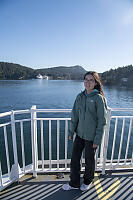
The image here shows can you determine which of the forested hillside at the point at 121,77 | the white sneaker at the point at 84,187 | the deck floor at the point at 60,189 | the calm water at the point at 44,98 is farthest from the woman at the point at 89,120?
the forested hillside at the point at 121,77

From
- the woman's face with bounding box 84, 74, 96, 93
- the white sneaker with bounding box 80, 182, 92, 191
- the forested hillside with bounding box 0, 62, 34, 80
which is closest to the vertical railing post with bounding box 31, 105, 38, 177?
the white sneaker with bounding box 80, 182, 92, 191

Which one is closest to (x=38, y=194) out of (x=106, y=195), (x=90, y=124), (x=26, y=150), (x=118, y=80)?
(x=106, y=195)

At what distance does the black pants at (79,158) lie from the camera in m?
1.68

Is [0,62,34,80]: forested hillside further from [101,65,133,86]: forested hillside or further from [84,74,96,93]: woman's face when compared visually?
[84,74,96,93]: woman's face

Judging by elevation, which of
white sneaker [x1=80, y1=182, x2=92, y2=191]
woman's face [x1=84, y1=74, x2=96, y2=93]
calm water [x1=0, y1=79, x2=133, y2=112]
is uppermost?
woman's face [x1=84, y1=74, x2=96, y2=93]

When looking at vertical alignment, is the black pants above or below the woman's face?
below

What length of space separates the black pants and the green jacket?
11cm

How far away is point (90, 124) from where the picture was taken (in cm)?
159

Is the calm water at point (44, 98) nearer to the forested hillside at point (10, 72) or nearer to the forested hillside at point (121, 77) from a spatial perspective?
the forested hillside at point (121, 77)

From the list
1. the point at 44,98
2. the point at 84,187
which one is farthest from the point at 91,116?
the point at 44,98

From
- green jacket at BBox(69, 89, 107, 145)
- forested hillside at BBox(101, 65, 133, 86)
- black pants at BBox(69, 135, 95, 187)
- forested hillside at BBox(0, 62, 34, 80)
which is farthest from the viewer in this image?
forested hillside at BBox(0, 62, 34, 80)

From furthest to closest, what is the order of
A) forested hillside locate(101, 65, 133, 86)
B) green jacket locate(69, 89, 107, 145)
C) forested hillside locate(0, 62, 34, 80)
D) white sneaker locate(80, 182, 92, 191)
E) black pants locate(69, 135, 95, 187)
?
forested hillside locate(0, 62, 34, 80), forested hillside locate(101, 65, 133, 86), white sneaker locate(80, 182, 92, 191), black pants locate(69, 135, 95, 187), green jacket locate(69, 89, 107, 145)

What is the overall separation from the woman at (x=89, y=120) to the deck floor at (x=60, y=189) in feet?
0.85

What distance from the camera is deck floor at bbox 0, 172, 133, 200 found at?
1753 mm
